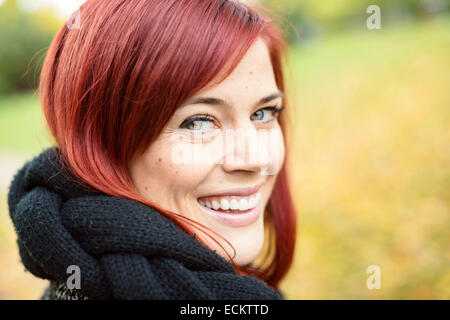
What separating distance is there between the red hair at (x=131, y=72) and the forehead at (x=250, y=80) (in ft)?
0.11

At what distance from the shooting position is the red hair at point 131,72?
4.70ft

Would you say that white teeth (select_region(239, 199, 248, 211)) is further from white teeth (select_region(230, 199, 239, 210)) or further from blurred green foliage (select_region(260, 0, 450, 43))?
blurred green foliage (select_region(260, 0, 450, 43))

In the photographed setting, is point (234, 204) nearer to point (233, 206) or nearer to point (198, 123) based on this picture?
point (233, 206)

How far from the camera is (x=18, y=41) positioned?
14.0 m

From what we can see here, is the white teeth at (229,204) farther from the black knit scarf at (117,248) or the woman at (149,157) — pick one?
the black knit scarf at (117,248)

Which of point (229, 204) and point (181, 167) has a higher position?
point (181, 167)

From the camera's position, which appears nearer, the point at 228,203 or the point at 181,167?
the point at 181,167

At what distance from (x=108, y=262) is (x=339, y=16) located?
57.8 feet

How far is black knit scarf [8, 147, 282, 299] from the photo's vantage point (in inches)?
51.9

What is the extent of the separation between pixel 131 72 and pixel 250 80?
0.45 meters

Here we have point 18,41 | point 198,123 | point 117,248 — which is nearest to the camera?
point 117,248

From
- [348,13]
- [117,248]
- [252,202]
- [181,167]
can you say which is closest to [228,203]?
[252,202]
